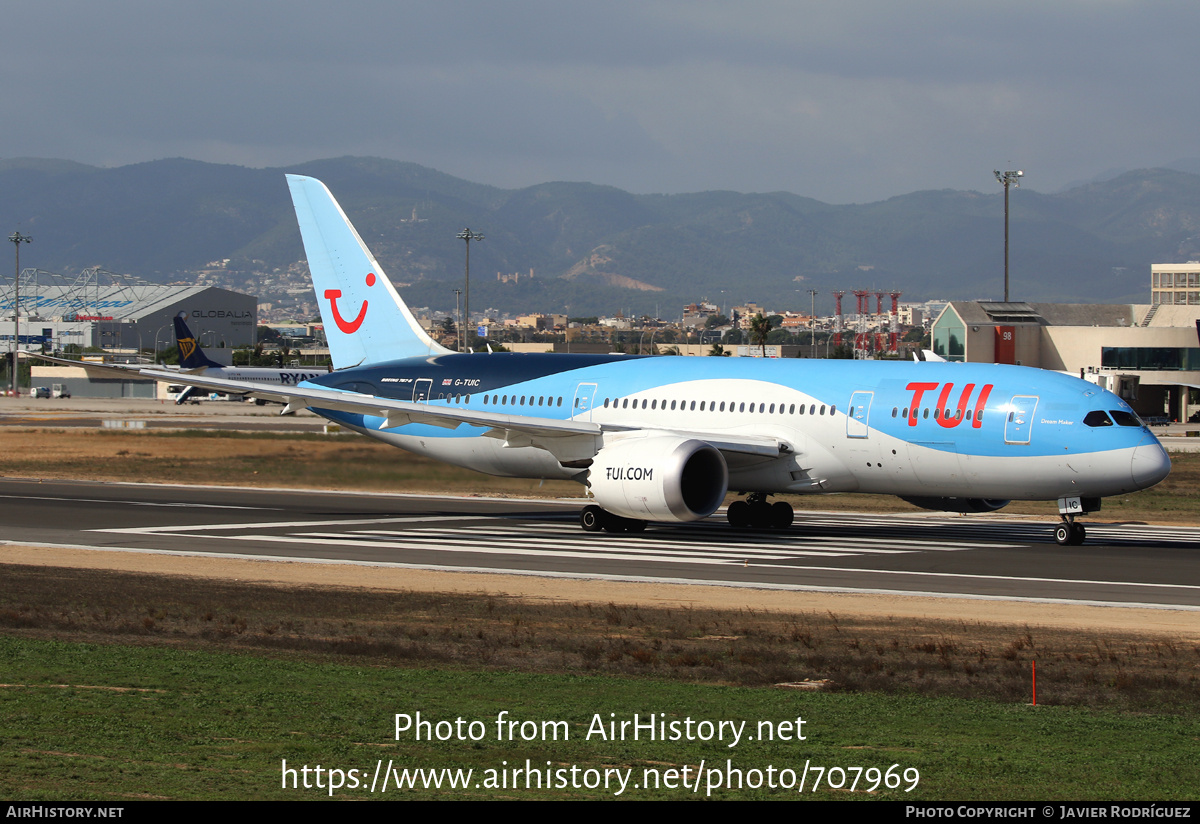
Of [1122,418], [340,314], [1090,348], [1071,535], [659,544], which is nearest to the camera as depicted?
[1122,418]

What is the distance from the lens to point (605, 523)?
114 ft

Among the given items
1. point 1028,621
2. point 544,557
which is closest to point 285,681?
point 1028,621

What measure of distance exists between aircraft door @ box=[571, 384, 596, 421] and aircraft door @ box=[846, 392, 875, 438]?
296 inches

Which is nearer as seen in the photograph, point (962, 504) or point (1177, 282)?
point (962, 504)

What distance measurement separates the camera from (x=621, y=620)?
21031 mm

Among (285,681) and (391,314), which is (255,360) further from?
(285,681)

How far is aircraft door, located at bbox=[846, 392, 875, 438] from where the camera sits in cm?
3216

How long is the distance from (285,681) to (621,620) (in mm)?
7015

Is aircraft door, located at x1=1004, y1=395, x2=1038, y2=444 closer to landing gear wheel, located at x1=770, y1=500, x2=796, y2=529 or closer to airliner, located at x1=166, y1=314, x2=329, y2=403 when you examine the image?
landing gear wheel, located at x1=770, y1=500, x2=796, y2=529

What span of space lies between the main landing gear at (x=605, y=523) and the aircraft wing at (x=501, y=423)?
4.87ft

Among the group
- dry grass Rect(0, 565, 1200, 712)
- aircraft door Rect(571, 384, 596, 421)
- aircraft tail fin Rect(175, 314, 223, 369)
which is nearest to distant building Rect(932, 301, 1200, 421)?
aircraft tail fin Rect(175, 314, 223, 369)

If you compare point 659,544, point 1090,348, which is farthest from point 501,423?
point 1090,348

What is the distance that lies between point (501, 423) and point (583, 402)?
328 centimetres

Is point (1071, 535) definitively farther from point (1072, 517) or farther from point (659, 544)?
point (659, 544)
